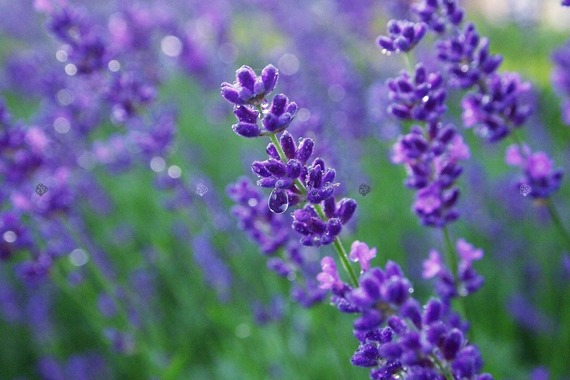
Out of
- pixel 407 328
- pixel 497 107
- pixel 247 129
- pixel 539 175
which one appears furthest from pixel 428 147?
pixel 407 328

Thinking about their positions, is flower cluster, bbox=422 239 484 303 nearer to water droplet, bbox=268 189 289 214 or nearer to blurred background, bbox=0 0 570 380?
blurred background, bbox=0 0 570 380

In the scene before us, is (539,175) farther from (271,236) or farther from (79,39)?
(79,39)

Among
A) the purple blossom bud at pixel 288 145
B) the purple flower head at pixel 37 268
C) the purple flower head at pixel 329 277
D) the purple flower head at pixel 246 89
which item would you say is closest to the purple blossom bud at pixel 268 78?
the purple flower head at pixel 246 89

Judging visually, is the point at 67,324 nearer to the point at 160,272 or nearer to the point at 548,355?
the point at 160,272

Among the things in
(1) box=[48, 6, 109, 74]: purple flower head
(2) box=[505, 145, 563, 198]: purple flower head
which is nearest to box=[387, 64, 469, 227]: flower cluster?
(2) box=[505, 145, 563, 198]: purple flower head

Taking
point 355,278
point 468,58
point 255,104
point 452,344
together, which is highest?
point 468,58
